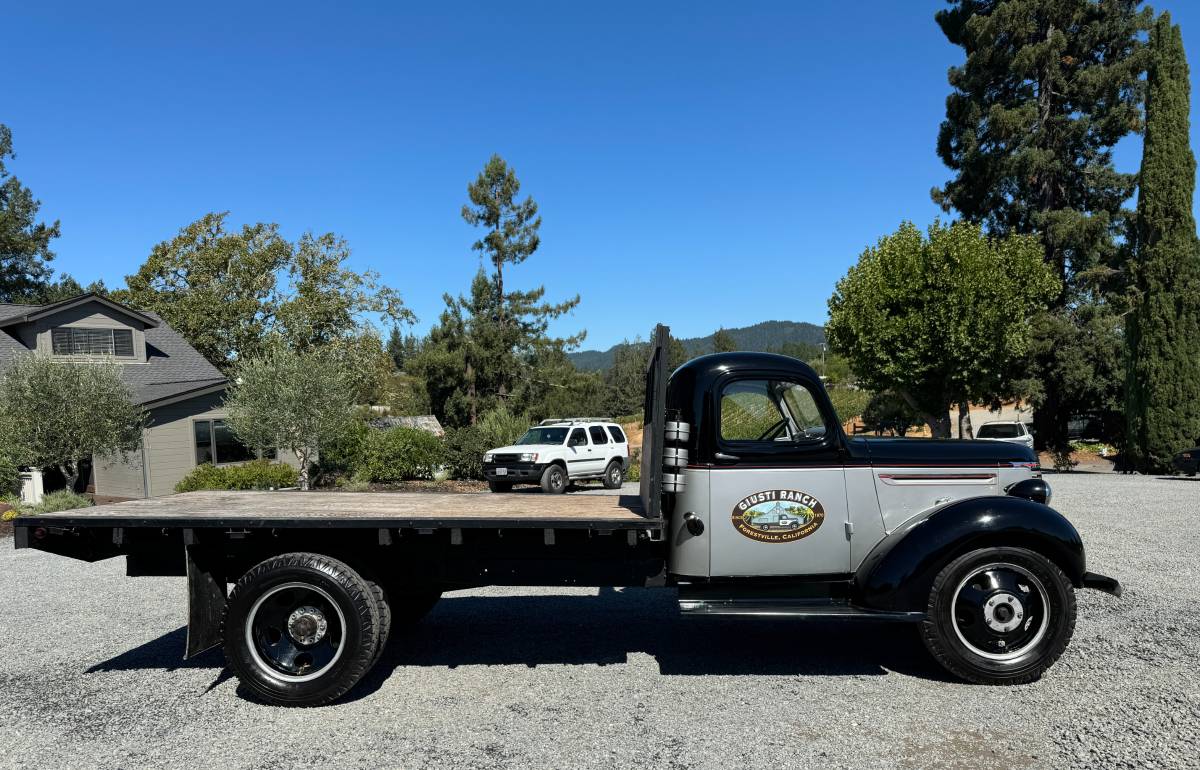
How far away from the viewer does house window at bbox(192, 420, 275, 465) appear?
21.8 metres

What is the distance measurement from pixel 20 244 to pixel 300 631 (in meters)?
53.0

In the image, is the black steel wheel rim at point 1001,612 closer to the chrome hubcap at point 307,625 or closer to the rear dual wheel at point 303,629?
the rear dual wheel at point 303,629

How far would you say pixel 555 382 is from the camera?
2955cm

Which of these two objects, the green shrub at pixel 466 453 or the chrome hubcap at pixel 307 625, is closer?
the chrome hubcap at pixel 307 625

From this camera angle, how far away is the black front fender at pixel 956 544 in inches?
187

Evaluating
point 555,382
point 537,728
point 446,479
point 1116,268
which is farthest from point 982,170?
point 537,728

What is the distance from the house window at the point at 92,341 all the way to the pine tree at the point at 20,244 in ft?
94.9

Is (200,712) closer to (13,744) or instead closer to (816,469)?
A: (13,744)

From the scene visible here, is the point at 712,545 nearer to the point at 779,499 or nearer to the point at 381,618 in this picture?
the point at 779,499

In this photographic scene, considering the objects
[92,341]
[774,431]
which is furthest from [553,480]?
[92,341]

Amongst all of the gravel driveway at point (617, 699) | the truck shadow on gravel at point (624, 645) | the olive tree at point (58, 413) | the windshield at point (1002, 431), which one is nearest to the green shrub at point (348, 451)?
the olive tree at point (58, 413)

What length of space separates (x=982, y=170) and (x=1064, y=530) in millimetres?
29863

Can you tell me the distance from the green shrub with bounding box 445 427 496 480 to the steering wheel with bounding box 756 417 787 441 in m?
16.9

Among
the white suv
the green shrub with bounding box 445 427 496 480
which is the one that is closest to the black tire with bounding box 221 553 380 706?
the white suv
